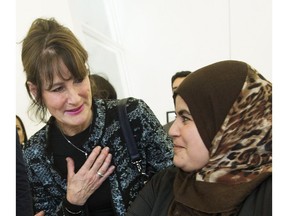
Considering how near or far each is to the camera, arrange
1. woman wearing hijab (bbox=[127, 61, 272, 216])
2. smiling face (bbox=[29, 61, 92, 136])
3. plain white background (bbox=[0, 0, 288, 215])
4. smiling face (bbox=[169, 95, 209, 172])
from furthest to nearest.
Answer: smiling face (bbox=[29, 61, 92, 136]), smiling face (bbox=[169, 95, 209, 172]), woman wearing hijab (bbox=[127, 61, 272, 216]), plain white background (bbox=[0, 0, 288, 215])

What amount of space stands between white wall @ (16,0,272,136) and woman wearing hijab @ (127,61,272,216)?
9.40 ft

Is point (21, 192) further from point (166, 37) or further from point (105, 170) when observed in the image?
point (166, 37)

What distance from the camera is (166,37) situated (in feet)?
15.4

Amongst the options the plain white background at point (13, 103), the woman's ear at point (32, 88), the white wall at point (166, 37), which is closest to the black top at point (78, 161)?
the woman's ear at point (32, 88)

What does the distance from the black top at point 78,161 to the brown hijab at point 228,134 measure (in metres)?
0.34

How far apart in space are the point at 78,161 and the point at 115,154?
0.15m

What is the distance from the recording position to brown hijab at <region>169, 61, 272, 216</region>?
38.3 inches

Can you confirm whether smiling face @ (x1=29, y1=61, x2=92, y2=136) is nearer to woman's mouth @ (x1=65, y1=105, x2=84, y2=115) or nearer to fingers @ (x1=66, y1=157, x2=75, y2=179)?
woman's mouth @ (x1=65, y1=105, x2=84, y2=115)

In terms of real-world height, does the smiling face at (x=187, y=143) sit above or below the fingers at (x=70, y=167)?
above

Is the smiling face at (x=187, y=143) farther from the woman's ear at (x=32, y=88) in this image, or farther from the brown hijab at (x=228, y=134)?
the woman's ear at (x=32, y=88)

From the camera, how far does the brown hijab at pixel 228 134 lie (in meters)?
0.97

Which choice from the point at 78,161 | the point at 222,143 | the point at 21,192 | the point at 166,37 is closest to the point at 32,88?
the point at 78,161

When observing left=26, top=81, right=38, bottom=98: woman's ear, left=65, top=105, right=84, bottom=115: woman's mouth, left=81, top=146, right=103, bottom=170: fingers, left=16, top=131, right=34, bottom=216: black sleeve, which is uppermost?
left=26, top=81, right=38, bottom=98: woman's ear

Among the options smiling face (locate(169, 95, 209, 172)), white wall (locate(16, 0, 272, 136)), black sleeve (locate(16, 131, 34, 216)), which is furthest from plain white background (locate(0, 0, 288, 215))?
white wall (locate(16, 0, 272, 136))
